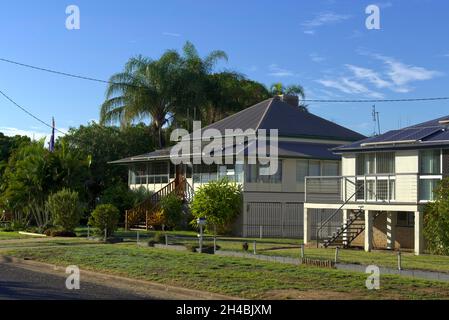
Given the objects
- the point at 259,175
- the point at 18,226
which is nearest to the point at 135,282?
the point at 259,175

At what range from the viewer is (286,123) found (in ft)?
137

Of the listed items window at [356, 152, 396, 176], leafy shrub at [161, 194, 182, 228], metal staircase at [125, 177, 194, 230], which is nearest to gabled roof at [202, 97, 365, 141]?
metal staircase at [125, 177, 194, 230]

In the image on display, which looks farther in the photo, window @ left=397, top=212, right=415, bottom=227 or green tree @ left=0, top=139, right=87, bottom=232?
green tree @ left=0, top=139, right=87, bottom=232

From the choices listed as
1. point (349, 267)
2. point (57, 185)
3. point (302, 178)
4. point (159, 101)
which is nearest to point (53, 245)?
point (57, 185)

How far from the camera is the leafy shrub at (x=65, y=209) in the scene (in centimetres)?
3319

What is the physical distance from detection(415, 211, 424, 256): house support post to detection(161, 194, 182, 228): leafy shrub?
667 inches

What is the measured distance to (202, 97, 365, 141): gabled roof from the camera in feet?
134

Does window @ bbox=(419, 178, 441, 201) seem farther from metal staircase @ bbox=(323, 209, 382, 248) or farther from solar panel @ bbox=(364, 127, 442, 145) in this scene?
metal staircase @ bbox=(323, 209, 382, 248)

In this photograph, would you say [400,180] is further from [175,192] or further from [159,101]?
[159,101]

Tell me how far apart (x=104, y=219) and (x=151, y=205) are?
10914 mm

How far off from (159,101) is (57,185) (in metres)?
18.9

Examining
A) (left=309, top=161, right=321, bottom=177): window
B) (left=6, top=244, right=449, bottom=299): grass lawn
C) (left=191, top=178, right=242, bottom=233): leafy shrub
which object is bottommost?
(left=6, top=244, right=449, bottom=299): grass lawn

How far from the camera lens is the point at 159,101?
177ft

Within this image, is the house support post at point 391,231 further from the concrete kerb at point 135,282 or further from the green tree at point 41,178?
the green tree at point 41,178
